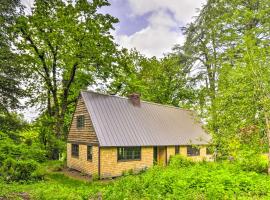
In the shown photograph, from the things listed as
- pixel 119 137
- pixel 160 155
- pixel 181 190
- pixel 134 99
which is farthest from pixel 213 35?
pixel 181 190

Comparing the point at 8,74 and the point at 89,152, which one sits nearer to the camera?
the point at 8,74

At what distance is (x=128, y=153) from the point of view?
1798 cm

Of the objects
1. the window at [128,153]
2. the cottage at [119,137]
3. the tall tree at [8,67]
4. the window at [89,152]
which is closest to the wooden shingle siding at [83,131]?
the cottage at [119,137]

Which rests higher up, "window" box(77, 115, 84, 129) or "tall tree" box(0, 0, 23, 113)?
"tall tree" box(0, 0, 23, 113)

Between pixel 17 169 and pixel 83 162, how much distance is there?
6044 millimetres

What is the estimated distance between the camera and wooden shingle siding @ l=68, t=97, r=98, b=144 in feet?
57.4

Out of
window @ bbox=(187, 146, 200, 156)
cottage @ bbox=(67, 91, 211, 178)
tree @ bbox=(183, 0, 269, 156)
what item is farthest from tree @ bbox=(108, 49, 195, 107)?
cottage @ bbox=(67, 91, 211, 178)

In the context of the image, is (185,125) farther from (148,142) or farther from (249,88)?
(249,88)

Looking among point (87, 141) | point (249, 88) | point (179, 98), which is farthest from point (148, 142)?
point (179, 98)

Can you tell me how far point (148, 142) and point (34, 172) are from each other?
8790mm

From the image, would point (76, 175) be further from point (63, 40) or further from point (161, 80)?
point (161, 80)

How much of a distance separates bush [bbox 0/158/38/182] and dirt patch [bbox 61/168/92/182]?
3833 millimetres

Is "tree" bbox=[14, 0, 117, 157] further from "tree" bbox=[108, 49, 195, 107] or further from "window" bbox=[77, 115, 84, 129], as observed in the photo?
"tree" bbox=[108, 49, 195, 107]

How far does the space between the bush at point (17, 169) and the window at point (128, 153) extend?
5874mm
